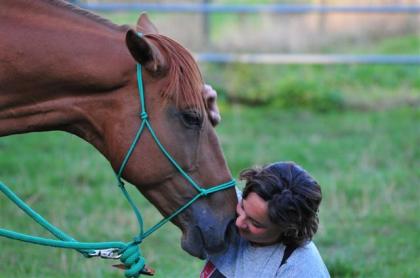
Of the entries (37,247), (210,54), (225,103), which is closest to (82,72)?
(37,247)

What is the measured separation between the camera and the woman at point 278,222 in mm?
3090

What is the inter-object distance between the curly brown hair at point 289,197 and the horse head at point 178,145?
7.7 inches

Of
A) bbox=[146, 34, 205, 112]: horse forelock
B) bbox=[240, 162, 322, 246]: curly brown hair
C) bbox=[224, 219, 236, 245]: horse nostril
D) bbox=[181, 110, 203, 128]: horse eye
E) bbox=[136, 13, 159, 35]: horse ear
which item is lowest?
bbox=[224, 219, 236, 245]: horse nostril

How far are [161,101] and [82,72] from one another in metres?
0.33

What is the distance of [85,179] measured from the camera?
6602 millimetres

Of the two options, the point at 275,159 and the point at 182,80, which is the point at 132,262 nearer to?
the point at 182,80

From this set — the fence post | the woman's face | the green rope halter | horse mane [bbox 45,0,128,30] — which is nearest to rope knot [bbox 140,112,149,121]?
the green rope halter

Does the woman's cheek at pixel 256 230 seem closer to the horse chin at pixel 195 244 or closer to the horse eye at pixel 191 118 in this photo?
the horse chin at pixel 195 244

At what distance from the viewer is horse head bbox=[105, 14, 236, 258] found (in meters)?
3.26

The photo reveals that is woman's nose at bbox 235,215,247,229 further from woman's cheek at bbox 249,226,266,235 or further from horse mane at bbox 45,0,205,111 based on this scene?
horse mane at bbox 45,0,205,111

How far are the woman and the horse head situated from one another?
119mm

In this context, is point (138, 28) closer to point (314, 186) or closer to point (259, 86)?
point (314, 186)

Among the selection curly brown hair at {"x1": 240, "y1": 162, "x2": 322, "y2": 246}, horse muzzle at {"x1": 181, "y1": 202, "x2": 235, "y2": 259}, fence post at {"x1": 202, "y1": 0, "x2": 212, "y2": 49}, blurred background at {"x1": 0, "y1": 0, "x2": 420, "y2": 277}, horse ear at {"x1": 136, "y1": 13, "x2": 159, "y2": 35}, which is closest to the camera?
curly brown hair at {"x1": 240, "y1": 162, "x2": 322, "y2": 246}

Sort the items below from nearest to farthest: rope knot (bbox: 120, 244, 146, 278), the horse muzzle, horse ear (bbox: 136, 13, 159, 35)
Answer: the horse muzzle
rope knot (bbox: 120, 244, 146, 278)
horse ear (bbox: 136, 13, 159, 35)
